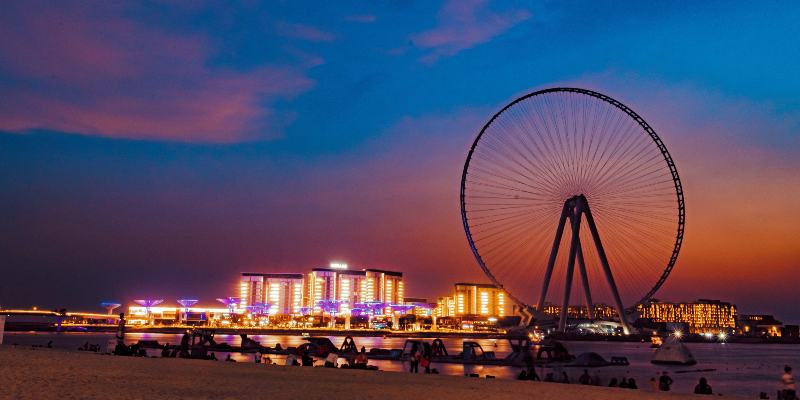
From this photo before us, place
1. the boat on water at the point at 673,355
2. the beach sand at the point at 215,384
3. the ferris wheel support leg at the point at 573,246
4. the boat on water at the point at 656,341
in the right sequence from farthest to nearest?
the boat on water at the point at 656,341 → the ferris wheel support leg at the point at 573,246 → the boat on water at the point at 673,355 → the beach sand at the point at 215,384

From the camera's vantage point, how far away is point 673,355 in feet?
276

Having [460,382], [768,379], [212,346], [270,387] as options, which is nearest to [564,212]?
[768,379]

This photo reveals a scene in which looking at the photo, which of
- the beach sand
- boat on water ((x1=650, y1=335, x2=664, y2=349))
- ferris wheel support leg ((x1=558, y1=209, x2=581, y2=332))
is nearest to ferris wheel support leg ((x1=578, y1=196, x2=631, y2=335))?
ferris wheel support leg ((x1=558, y1=209, x2=581, y2=332))

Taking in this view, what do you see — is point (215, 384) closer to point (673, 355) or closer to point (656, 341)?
point (673, 355)

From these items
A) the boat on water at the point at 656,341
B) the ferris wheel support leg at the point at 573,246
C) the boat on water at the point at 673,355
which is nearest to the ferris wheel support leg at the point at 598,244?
the ferris wheel support leg at the point at 573,246

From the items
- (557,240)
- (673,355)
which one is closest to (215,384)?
(673,355)

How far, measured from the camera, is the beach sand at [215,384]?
17422 mm

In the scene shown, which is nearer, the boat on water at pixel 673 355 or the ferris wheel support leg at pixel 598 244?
the boat on water at pixel 673 355

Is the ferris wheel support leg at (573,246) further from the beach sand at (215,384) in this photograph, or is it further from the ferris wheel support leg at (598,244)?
the beach sand at (215,384)

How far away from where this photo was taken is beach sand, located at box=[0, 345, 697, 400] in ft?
57.2

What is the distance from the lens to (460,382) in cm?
2708

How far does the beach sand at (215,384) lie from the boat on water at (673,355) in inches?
2499

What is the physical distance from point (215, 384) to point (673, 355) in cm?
7655

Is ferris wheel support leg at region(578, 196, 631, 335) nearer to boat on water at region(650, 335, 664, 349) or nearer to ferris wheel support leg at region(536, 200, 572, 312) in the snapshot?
ferris wheel support leg at region(536, 200, 572, 312)
